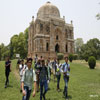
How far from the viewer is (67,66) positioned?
652 cm

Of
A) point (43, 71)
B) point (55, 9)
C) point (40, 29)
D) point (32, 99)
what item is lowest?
point (32, 99)

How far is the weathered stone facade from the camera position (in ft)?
103

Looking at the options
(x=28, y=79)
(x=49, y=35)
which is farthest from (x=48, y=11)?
(x=28, y=79)

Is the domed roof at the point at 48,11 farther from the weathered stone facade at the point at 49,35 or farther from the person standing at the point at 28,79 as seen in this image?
the person standing at the point at 28,79

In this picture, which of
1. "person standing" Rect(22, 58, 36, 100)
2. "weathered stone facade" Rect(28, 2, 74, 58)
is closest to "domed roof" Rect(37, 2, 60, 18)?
"weathered stone facade" Rect(28, 2, 74, 58)

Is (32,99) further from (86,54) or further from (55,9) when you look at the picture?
(55,9)

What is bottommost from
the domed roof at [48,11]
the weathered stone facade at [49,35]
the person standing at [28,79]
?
the person standing at [28,79]

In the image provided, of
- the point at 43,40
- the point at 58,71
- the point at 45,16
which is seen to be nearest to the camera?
the point at 58,71

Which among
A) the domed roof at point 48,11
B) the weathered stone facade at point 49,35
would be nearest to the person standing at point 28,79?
the weathered stone facade at point 49,35

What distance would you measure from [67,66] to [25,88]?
307 cm

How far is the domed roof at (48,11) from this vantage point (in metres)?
34.9

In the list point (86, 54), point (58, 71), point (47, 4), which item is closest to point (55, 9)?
point (47, 4)

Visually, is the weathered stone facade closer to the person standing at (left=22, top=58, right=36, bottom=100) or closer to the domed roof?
the domed roof

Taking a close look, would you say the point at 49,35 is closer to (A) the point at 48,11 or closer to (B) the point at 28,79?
(A) the point at 48,11
